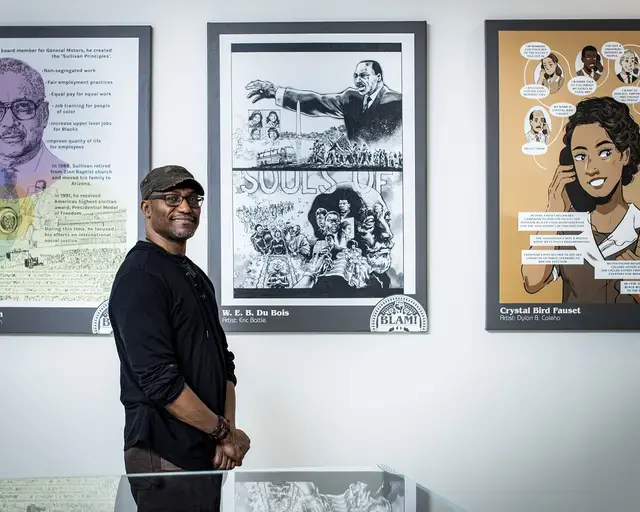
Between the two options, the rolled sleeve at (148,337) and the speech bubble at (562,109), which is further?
the speech bubble at (562,109)

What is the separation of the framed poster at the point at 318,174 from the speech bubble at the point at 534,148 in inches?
14.7

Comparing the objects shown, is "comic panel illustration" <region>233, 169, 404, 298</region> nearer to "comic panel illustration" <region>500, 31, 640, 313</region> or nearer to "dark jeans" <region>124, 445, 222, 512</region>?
"comic panel illustration" <region>500, 31, 640, 313</region>

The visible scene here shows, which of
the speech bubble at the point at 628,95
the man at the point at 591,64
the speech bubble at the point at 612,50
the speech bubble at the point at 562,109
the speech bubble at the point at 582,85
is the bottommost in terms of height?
the speech bubble at the point at 562,109

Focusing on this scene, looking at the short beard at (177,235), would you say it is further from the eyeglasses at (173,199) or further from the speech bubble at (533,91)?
the speech bubble at (533,91)

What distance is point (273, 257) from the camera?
278 centimetres

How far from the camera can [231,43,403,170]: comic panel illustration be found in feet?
9.12

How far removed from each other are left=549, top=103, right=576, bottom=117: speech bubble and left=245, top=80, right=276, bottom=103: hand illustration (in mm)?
1014

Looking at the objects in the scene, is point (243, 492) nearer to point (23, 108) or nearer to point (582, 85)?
point (23, 108)

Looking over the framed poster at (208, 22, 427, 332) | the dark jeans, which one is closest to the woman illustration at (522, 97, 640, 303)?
the framed poster at (208, 22, 427, 332)

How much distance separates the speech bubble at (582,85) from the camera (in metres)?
2.80

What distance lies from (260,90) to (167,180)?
0.84 m

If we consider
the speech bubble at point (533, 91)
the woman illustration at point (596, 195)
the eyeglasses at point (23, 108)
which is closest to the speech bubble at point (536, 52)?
the speech bubble at point (533, 91)

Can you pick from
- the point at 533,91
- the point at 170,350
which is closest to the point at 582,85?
the point at 533,91

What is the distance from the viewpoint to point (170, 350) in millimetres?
1903
